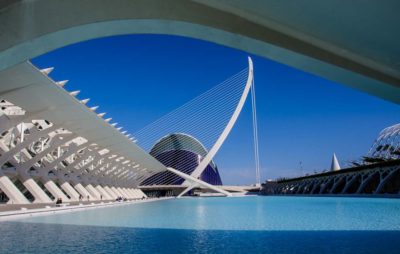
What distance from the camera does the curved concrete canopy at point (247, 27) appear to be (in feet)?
8.93

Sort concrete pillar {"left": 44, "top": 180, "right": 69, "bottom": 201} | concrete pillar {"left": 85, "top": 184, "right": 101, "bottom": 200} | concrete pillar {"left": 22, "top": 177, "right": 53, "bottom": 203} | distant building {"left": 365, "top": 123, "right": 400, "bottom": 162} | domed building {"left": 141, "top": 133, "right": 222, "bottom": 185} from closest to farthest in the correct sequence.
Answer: concrete pillar {"left": 22, "top": 177, "right": 53, "bottom": 203}
concrete pillar {"left": 44, "top": 180, "right": 69, "bottom": 201}
concrete pillar {"left": 85, "top": 184, "right": 101, "bottom": 200}
distant building {"left": 365, "top": 123, "right": 400, "bottom": 162}
domed building {"left": 141, "top": 133, "right": 222, "bottom": 185}

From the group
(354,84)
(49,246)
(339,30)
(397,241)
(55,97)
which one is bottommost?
(49,246)

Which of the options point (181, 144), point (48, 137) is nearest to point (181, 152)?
point (181, 144)

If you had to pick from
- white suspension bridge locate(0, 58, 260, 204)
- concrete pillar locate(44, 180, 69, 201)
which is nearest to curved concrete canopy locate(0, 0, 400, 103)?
white suspension bridge locate(0, 58, 260, 204)

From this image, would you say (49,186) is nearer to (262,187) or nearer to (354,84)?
(354,84)

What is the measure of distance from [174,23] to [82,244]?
4225 millimetres

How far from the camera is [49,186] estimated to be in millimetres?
18609

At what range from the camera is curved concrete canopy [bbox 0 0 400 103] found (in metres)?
2.72

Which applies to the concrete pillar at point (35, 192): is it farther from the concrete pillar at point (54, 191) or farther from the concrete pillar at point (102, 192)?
the concrete pillar at point (102, 192)

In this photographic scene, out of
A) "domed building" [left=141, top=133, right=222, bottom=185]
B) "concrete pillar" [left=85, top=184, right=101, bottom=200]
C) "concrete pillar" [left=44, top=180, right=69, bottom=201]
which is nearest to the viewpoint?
"concrete pillar" [left=44, top=180, right=69, bottom=201]

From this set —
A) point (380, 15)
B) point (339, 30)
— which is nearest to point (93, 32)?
point (339, 30)

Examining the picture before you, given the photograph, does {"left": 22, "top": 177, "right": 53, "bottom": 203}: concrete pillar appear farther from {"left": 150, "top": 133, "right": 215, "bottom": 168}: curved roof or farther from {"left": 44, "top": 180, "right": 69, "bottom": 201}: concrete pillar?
{"left": 150, "top": 133, "right": 215, "bottom": 168}: curved roof

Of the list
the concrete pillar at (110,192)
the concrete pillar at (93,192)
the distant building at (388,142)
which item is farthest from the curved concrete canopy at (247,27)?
the distant building at (388,142)

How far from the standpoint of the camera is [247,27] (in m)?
3.11
